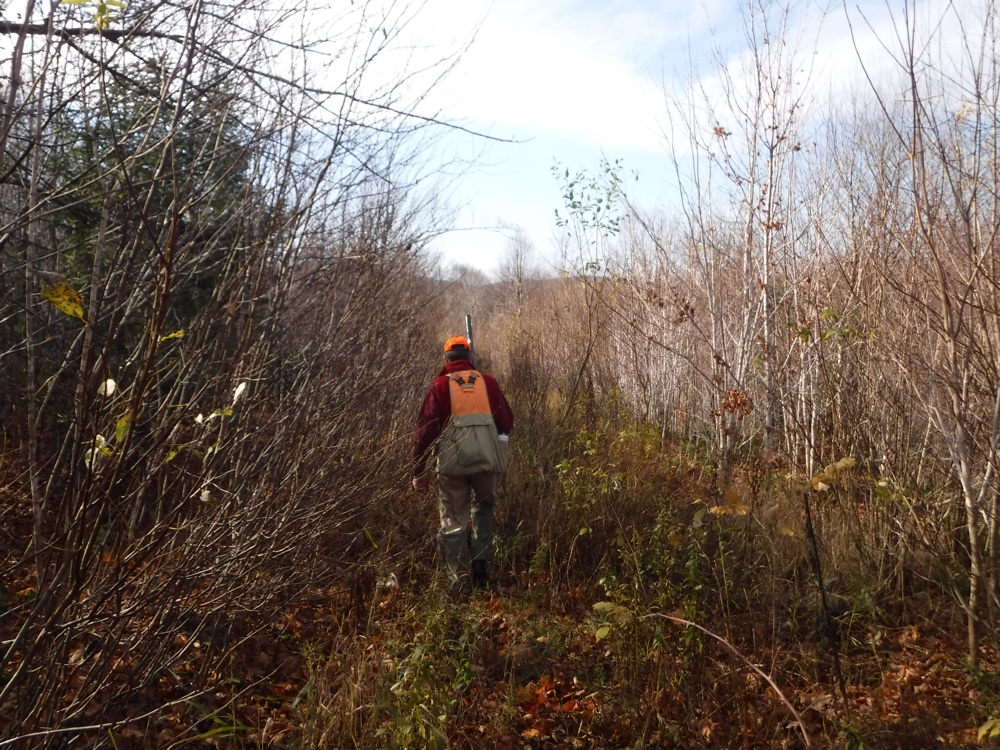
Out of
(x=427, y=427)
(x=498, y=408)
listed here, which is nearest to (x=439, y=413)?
(x=427, y=427)

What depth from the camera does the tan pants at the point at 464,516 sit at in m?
4.68

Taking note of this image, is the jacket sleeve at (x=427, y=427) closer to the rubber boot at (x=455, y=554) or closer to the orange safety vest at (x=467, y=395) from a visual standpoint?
the orange safety vest at (x=467, y=395)

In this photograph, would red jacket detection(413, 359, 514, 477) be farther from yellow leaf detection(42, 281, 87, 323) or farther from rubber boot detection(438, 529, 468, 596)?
yellow leaf detection(42, 281, 87, 323)

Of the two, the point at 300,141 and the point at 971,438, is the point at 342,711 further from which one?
the point at 971,438

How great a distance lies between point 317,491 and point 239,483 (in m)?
0.52

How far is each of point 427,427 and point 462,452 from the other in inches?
10.7

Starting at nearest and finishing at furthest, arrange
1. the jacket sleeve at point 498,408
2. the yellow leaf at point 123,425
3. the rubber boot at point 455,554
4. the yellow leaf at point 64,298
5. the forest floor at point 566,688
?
1. the yellow leaf at point 64,298
2. the yellow leaf at point 123,425
3. the forest floor at point 566,688
4. the rubber boot at point 455,554
5. the jacket sleeve at point 498,408

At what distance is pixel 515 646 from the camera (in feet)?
12.7

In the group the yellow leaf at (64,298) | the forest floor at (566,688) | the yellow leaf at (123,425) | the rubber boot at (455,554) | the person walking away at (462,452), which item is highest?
the yellow leaf at (64,298)

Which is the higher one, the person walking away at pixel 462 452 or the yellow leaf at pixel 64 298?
the yellow leaf at pixel 64 298

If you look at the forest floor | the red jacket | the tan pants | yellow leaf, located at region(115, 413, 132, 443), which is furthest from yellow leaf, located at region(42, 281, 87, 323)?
the tan pants

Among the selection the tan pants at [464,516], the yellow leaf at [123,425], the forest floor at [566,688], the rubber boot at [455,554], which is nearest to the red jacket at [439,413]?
the tan pants at [464,516]

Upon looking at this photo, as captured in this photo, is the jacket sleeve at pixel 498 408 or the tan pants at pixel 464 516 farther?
the jacket sleeve at pixel 498 408

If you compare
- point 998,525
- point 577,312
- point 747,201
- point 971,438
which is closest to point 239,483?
point 971,438
